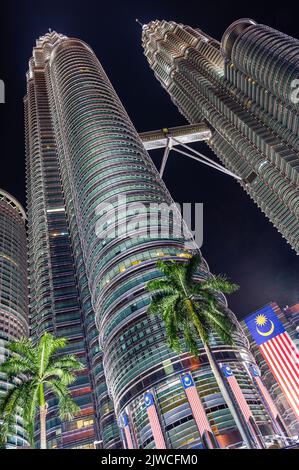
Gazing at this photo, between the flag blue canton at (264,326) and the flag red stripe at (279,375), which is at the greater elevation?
the flag blue canton at (264,326)

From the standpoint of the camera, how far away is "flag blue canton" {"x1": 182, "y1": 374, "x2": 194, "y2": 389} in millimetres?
63688

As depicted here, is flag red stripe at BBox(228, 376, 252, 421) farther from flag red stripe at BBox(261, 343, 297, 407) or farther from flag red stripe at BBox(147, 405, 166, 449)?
flag red stripe at BBox(261, 343, 297, 407)

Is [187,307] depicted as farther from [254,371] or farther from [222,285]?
[254,371]

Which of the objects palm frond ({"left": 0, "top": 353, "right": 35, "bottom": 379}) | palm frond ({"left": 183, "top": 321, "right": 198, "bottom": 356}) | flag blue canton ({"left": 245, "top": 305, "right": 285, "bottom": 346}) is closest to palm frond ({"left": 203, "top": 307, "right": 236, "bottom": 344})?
palm frond ({"left": 183, "top": 321, "right": 198, "bottom": 356})

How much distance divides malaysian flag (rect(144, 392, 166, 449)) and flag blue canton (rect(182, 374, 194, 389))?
546 centimetres

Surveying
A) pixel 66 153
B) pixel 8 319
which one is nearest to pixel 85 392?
pixel 8 319

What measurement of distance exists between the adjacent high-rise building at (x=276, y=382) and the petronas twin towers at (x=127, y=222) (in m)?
38.0

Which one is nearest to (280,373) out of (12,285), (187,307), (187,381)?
(187,381)

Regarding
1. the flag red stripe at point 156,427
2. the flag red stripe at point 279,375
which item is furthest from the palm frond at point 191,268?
the flag red stripe at point 279,375

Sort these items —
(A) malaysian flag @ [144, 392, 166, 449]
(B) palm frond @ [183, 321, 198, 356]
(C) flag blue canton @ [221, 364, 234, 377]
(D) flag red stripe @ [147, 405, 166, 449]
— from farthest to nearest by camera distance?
(C) flag blue canton @ [221, 364, 234, 377]
(A) malaysian flag @ [144, 392, 166, 449]
(D) flag red stripe @ [147, 405, 166, 449]
(B) palm frond @ [183, 321, 198, 356]

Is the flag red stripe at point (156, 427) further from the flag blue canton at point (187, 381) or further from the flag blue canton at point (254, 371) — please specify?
the flag blue canton at point (254, 371)

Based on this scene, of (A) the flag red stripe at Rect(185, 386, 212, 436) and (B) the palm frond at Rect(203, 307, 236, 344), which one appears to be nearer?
(B) the palm frond at Rect(203, 307, 236, 344)

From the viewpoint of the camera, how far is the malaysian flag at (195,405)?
5819 centimetres

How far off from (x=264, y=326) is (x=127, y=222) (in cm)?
5321
